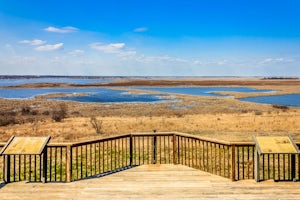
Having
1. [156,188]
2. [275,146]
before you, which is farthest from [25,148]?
[275,146]

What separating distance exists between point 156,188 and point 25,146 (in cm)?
351

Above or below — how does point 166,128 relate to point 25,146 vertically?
below

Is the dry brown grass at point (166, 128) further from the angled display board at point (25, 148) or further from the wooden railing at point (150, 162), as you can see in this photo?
the angled display board at point (25, 148)

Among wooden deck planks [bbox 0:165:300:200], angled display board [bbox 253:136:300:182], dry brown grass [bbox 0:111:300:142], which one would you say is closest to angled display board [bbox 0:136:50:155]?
wooden deck planks [bbox 0:165:300:200]

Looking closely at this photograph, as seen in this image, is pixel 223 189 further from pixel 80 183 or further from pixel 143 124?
pixel 143 124

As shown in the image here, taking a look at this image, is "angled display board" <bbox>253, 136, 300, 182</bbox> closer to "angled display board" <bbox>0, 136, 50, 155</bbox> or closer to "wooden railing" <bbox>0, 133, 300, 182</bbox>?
"wooden railing" <bbox>0, 133, 300, 182</bbox>

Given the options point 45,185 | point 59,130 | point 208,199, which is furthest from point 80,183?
point 59,130

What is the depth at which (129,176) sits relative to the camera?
836cm

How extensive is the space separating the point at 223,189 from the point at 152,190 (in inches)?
67.3

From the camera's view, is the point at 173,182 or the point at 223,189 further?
the point at 173,182

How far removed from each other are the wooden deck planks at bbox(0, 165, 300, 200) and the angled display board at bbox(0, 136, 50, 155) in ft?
2.73

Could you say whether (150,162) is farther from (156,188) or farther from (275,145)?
(275,145)

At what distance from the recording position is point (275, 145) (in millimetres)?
7609

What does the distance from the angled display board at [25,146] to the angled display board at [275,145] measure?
551 centimetres
